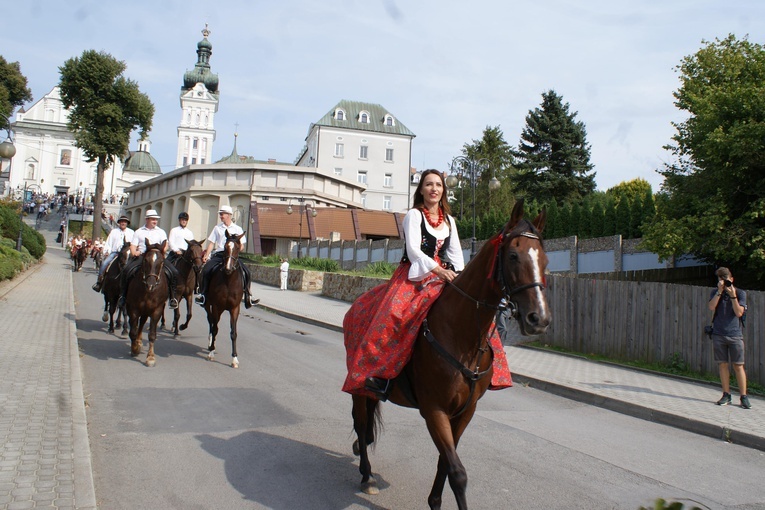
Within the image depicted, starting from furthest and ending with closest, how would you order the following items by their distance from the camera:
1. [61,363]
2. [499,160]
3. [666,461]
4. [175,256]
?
1. [499,160]
2. [175,256]
3. [61,363]
4. [666,461]

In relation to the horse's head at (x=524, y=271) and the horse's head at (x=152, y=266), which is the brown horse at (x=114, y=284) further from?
the horse's head at (x=524, y=271)

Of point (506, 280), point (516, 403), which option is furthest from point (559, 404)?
point (506, 280)

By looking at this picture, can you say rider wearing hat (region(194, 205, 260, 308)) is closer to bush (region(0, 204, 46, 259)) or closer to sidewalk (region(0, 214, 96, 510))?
sidewalk (region(0, 214, 96, 510))

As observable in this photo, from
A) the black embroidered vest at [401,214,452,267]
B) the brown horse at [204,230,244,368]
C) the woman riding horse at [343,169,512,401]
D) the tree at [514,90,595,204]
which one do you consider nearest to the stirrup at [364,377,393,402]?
the woman riding horse at [343,169,512,401]

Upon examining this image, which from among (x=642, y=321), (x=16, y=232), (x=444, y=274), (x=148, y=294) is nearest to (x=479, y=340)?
(x=444, y=274)

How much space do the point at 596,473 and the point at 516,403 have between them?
350cm

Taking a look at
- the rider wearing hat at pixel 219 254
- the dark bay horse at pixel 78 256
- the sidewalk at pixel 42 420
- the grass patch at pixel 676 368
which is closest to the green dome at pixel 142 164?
the dark bay horse at pixel 78 256

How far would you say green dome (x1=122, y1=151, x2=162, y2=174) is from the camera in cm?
10819

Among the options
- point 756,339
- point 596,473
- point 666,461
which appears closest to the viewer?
point 596,473

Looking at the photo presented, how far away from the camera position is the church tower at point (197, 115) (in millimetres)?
117875

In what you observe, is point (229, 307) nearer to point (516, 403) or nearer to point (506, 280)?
point (516, 403)

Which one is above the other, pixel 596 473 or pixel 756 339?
pixel 756 339

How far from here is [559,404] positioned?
31.6 ft

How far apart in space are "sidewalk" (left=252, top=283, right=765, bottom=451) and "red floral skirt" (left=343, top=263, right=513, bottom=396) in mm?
5143
